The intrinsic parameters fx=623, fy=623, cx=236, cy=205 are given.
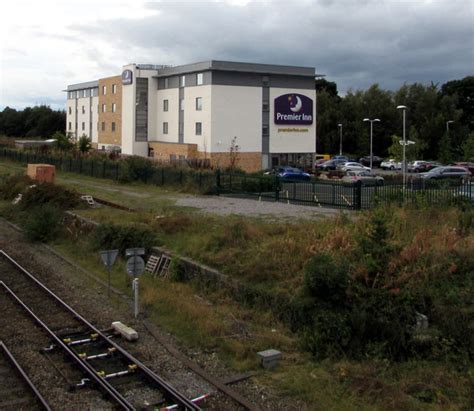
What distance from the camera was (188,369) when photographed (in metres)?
10.5

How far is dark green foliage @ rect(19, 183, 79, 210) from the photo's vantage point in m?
29.4

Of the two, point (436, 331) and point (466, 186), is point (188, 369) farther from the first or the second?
point (466, 186)

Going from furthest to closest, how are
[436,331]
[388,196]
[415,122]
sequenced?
1. [415,122]
2. [388,196]
3. [436,331]

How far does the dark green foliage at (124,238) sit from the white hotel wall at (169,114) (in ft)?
155

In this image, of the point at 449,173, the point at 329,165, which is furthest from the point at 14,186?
the point at 329,165

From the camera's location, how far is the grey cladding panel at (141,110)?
70.7 m

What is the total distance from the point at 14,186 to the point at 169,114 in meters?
33.9

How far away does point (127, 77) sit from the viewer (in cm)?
7100

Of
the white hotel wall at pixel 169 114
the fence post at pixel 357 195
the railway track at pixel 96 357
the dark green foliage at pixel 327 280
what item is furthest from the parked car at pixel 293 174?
the dark green foliage at pixel 327 280

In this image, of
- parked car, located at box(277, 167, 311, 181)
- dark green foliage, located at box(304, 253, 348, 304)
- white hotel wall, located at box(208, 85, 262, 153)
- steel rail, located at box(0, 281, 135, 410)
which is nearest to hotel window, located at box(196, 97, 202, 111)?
white hotel wall, located at box(208, 85, 262, 153)

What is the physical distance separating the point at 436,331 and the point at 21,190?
2906 centimetres

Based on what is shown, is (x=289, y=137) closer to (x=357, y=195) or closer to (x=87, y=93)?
(x=357, y=195)

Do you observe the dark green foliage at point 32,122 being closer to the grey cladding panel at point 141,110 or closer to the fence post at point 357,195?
the grey cladding panel at point 141,110

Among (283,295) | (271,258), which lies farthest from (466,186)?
(283,295)
